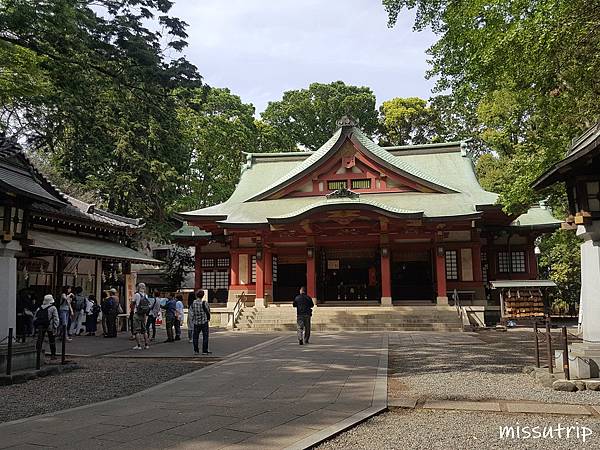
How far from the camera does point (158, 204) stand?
1222 inches

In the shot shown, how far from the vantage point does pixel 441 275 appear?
21.8 m

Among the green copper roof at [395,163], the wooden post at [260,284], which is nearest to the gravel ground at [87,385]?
the wooden post at [260,284]

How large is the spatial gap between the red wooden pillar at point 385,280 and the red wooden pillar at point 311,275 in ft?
9.80

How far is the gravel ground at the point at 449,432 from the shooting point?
17.6ft

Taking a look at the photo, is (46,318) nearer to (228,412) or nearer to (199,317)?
(199,317)

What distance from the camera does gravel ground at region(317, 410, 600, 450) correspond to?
5363mm

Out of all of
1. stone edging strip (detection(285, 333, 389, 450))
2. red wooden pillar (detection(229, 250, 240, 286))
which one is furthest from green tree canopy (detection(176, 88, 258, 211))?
stone edging strip (detection(285, 333, 389, 450))

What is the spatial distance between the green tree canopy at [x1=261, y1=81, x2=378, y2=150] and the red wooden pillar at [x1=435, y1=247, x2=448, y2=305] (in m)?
28.4

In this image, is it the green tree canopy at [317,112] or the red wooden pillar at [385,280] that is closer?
the red wooden pillar at [385,280]

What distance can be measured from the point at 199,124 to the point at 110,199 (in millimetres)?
8462

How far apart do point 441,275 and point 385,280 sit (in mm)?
2366

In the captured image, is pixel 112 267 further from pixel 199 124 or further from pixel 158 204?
pixel 199 124

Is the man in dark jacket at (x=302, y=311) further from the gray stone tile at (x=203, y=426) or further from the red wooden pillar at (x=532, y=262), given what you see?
the red wooden pillar at (x=532, y=262)

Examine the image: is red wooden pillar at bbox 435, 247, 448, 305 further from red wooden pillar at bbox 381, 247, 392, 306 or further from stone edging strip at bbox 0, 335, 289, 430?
stone edging strip at bbox 0, 335, 289, 430
